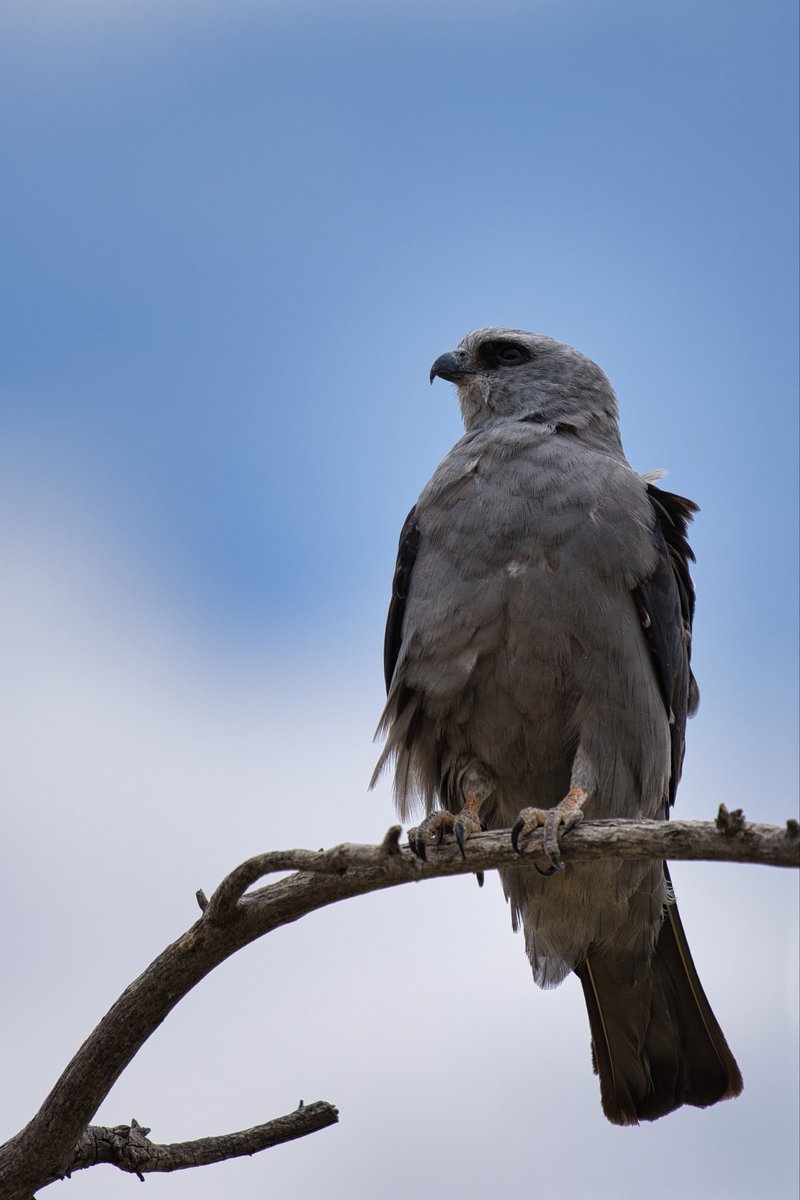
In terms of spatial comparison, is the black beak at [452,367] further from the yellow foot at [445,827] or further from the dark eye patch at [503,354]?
the yellow foot at [445,827]

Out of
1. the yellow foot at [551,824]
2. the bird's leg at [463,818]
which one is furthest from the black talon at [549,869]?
the bird's leg at [463,818]

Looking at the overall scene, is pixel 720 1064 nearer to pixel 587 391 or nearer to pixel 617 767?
pixel 617 767

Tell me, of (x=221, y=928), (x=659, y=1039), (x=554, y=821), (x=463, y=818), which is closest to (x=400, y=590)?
(x=463, y=818)

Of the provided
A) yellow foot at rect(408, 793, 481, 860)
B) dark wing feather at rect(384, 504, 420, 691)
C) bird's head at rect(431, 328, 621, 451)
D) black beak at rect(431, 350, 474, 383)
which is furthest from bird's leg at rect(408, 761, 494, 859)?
black beak at rect(431, 350, 474, 383)

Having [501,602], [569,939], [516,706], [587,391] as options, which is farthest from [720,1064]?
[587,391]

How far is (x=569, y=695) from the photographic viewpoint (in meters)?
5.84

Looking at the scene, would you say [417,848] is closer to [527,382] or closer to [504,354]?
[527,382]

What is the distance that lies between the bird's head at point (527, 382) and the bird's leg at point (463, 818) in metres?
2.03

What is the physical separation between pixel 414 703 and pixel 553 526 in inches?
43.4

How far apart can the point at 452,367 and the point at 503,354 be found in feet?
1.05

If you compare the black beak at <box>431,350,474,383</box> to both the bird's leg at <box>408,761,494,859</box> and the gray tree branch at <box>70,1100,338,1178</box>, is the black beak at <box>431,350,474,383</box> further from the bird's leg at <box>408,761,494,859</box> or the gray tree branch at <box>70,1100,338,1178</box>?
the gray tree branch at <box>70,1100,338,1178</box>

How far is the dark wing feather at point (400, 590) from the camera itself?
20.8ft

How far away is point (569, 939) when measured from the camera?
646cm

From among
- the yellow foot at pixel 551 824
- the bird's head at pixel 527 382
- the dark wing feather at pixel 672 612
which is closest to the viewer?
the yellow foot at pixel 551 824
